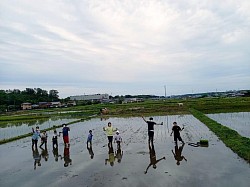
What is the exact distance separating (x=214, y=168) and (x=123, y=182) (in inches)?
126

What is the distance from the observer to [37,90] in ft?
439

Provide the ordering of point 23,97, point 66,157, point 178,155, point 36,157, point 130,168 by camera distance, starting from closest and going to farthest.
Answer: point 130,168, point 178,155, point 66,157, point 36,157, point 23,97

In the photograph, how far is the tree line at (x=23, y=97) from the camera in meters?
101

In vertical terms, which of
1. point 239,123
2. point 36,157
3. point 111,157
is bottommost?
point 36,157

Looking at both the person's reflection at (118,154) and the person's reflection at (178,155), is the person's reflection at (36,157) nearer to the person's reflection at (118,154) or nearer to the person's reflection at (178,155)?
the person's reflection at (118,154)

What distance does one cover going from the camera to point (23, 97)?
115312 mm

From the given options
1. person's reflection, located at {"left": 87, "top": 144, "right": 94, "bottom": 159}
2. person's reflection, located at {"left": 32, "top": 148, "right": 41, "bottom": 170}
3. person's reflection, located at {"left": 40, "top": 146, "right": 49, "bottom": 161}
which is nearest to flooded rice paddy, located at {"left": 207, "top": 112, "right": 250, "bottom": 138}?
person's reflection, located at {"left": 87, "top": 144, "right": 94, "bottom": 159}

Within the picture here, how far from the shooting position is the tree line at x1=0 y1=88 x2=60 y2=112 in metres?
101

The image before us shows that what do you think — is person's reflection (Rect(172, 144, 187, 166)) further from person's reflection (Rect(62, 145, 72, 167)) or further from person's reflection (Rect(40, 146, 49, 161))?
person's reflection (Rect(40, 146, 49, 161))

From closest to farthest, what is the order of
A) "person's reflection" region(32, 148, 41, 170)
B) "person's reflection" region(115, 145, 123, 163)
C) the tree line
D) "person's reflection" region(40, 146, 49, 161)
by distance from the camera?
1. "person's reflection" region(115, 145, 123, 163)
2. "person's reflection" region(32, 148, 41, 170)
3. "person's reflection" region(40, 146, 49, 161)
4. the tree line

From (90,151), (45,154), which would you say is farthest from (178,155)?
(45,154)

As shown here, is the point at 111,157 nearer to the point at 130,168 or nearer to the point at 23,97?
the point at 130,168

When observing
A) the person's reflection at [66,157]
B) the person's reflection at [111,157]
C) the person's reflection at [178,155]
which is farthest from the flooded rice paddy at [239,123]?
the person's reflection at [66,157]

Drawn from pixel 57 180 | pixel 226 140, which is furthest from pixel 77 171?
pixel 226 140
